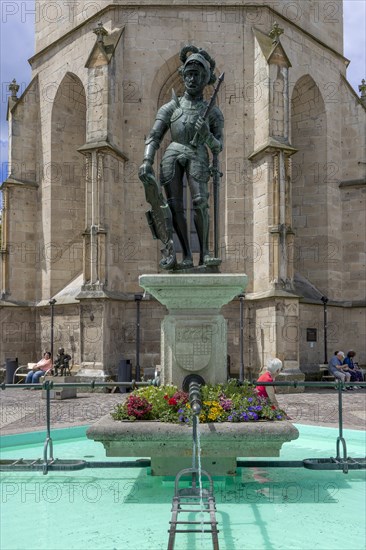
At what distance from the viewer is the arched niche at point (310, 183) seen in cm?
2003

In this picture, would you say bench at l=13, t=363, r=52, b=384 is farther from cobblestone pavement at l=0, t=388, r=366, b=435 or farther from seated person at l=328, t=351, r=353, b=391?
seated person at l=328, t=351, r=353, b=391

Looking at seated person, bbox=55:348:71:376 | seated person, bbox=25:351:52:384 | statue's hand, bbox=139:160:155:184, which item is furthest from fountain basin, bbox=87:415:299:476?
seated person, bbox=55:348:71:376

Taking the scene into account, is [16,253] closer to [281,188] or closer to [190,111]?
[281,188]

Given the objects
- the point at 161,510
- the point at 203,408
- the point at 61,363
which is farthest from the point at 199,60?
the point at 61,363

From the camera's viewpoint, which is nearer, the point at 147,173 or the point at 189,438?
the point at 189,438

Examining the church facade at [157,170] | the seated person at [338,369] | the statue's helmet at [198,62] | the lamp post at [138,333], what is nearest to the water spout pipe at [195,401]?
the statue's helmet at [198,62]

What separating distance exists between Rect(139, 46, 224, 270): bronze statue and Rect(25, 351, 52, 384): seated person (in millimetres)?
11150

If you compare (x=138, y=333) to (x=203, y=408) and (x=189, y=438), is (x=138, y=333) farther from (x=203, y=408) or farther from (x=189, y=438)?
(x=189, y=438)

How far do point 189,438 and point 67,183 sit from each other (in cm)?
1687

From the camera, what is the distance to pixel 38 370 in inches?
664

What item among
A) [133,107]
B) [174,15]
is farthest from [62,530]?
[174,15]

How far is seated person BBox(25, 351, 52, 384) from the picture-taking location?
53.5 feet

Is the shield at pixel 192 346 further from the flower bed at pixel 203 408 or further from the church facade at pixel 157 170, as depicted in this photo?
the church facade at pixel 157 170

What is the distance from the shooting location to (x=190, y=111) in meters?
6.14
